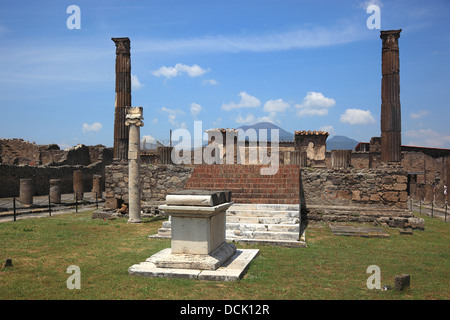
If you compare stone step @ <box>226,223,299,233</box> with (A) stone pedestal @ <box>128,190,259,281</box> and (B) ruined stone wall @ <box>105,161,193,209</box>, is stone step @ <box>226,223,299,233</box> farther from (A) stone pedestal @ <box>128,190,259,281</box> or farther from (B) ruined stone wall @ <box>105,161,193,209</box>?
(B) ruined stone wall @ <box>105,161,193,209</box>

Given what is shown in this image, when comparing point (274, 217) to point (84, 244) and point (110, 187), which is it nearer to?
point (84, 244)

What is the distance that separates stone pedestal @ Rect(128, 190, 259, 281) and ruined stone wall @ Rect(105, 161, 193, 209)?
7847 mm

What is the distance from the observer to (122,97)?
15.0 metres

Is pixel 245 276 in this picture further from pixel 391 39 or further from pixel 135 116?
pixel 391 39

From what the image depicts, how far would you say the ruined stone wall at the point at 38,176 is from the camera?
2359 cm

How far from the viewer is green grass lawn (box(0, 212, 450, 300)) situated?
5.25 meters

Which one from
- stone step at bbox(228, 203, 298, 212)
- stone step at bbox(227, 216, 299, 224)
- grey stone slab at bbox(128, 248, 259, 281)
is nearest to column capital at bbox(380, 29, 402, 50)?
stone step at bbox(228, 203, 298, 212)

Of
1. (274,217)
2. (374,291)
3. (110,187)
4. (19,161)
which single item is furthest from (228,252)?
(19,161)

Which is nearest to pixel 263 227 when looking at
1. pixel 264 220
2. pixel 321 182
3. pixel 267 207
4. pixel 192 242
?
pixel 264 220

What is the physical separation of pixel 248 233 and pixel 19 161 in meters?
29.7

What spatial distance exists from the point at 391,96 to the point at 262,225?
753 centimetres

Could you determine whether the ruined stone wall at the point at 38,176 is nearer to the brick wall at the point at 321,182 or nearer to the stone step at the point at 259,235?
the brick wall at the point at 321,182

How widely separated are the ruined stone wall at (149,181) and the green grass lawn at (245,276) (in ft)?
9.94

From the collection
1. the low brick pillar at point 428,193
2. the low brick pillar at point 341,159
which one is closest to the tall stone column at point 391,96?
the low brick pillar at point 341,159
